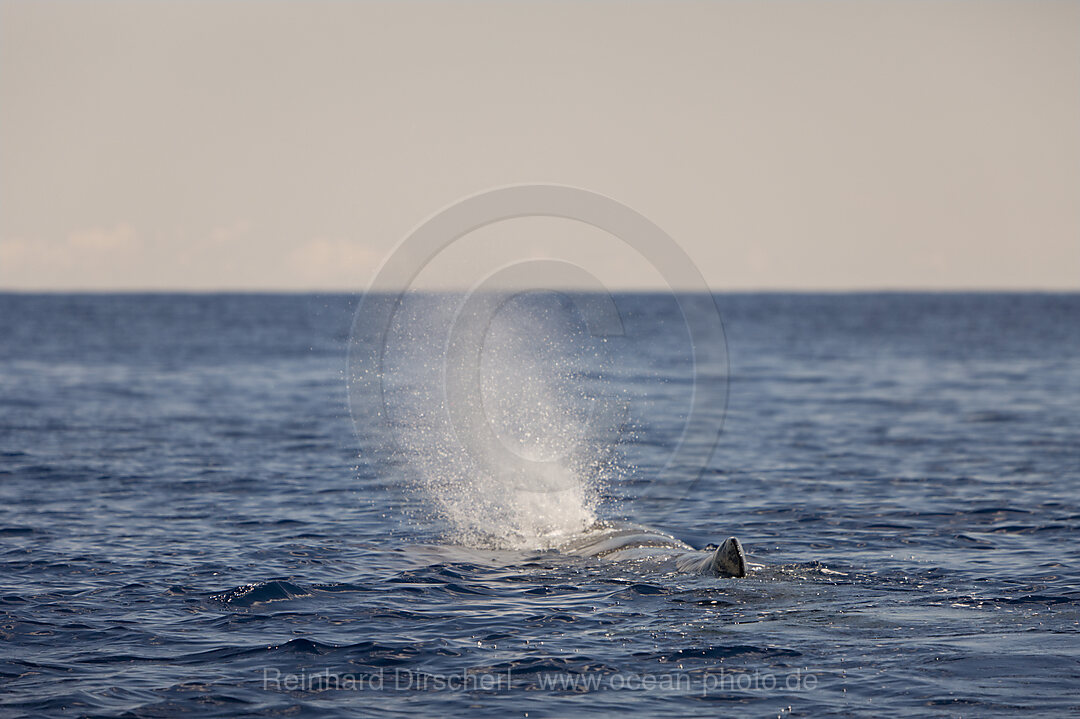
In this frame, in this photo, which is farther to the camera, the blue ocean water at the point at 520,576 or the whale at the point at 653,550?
the whale at the point at 653,550

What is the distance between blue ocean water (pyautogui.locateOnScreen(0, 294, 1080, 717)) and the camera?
10.9 m

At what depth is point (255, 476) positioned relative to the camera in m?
24.2

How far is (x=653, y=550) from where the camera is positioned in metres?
16.2

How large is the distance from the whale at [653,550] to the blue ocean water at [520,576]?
1.16 ft

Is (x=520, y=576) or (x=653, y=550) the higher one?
(x=653, y=550)

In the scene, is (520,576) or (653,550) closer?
(520,576)

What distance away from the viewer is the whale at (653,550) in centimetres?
1451

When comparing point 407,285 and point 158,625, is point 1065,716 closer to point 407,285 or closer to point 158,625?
point 158,625

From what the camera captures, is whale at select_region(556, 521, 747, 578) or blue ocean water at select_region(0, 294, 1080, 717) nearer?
blue ocean water at select_region(0, 294, 1080, 717)

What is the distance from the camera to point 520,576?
605 inches

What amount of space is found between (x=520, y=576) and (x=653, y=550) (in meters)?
Result: 2.21

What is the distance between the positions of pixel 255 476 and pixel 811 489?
493 inches

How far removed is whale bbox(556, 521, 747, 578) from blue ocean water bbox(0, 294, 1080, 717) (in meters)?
0.35

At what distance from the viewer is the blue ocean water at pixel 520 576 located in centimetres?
1095
